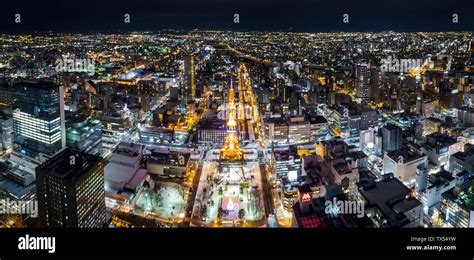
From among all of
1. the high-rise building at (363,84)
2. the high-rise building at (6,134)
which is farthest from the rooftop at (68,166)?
the high-rise building at (363,84)

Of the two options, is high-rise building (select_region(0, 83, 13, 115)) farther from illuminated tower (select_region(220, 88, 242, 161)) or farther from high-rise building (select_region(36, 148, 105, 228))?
high-rise building (select_region(36, 148, 105, 228))

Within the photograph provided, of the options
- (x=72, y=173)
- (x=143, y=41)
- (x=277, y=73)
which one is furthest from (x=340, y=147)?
(x=143, y=41)
